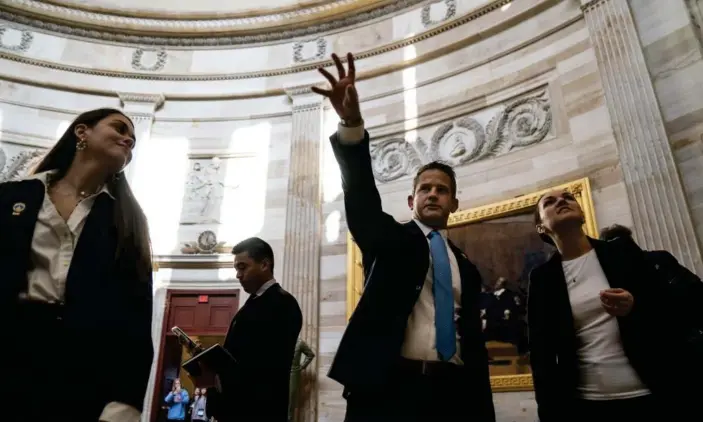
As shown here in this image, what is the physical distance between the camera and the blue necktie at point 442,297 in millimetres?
1956

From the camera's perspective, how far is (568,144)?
690 cm

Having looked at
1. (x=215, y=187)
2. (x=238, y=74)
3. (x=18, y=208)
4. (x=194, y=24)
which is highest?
(x=194, y=24)

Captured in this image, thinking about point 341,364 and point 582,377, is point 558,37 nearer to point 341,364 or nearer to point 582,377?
point 582,377

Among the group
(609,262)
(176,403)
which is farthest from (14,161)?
(609,262)

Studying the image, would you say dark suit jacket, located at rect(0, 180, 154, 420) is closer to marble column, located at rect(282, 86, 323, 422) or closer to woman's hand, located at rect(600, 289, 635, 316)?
woman's hand, located at rect(600, 289, 635, 316)

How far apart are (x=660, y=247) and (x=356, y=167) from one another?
4.99 meters

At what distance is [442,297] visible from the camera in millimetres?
2088

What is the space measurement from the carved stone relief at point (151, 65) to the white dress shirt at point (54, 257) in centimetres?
1017

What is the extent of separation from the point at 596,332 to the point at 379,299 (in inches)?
48.5

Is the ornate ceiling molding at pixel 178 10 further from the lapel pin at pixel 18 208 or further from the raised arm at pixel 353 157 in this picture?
the lapel pin at pixel 18 208

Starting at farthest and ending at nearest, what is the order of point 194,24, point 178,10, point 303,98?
point 178,10 < point 194,24 < point 303,98

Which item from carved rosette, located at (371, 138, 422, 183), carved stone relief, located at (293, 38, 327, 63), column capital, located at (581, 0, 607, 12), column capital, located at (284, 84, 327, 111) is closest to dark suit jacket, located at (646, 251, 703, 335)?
column capital, located at (581, 0, 607, 12)

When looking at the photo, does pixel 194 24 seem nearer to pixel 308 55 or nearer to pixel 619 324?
pixel 308 55

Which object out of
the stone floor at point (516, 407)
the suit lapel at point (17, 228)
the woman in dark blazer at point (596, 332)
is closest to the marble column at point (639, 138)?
the stone floor at point (516, 407)
